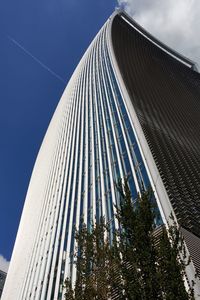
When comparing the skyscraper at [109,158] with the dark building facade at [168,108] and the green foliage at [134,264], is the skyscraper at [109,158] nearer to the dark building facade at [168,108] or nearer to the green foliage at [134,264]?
the dark building facade at [168,108]

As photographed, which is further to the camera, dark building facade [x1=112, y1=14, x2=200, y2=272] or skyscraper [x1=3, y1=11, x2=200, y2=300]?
skyscraper [x1=3, y1=11, x2=200, y2=300]

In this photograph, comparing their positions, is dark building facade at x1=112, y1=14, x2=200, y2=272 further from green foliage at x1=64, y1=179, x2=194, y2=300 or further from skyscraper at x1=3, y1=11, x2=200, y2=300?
green foliage at x1=64, y1=179, x2=194, y2=300

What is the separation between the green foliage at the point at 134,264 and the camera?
920 cm

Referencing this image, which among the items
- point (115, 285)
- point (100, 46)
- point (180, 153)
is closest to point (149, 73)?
point (100, 46)

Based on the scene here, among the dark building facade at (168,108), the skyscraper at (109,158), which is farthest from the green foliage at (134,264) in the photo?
the dark building facade at (168,108)

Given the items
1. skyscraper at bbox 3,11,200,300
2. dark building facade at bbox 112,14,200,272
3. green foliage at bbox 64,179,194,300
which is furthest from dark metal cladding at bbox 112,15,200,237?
green foliage at bbox 64,179,194,300

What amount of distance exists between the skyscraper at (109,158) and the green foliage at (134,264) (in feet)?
7.43

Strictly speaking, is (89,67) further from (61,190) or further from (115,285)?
(115,285)

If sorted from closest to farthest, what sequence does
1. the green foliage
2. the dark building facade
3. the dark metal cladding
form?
the green foliage, the dark building facade, the dark metal cladding

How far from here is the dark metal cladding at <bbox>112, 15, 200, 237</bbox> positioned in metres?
26.3

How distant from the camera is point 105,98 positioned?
48.8 m

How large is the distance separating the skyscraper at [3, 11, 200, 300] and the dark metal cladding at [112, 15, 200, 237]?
14cm

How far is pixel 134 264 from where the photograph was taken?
9.79 meters

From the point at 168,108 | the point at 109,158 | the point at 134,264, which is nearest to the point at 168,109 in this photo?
the point at 168,108
